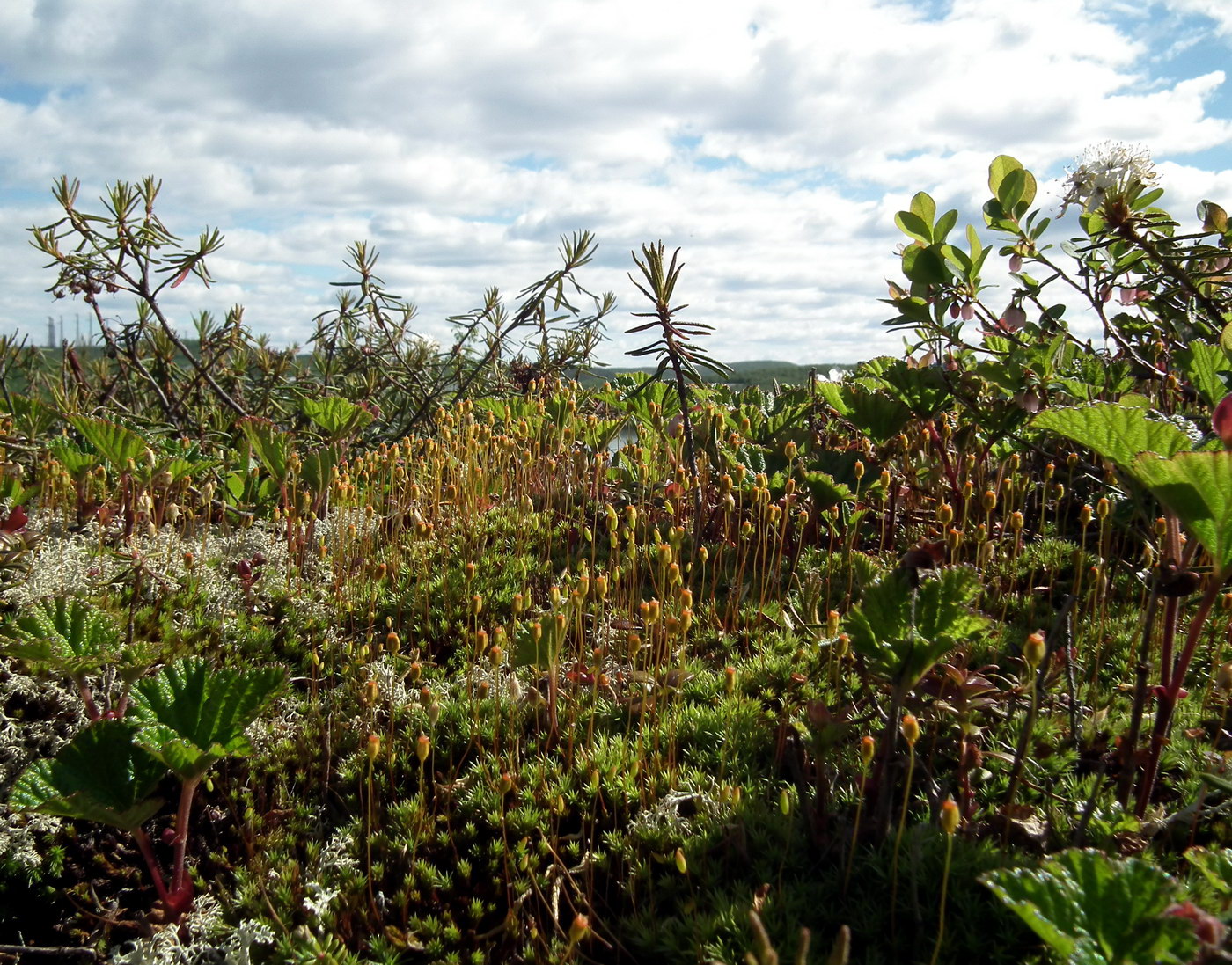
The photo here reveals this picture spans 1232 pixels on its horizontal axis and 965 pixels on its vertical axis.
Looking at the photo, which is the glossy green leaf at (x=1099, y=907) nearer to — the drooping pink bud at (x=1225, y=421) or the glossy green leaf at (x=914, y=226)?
the drooping pink bud at (x=1225, y=421)

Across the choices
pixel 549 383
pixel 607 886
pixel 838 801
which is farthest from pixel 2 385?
pixel 838 801

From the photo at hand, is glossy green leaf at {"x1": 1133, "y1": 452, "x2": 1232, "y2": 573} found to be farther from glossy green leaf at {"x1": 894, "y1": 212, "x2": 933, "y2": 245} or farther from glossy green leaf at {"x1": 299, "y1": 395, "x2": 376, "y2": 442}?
glossy green leaf at {"x1": 299, "y1": 395, "x2": 376, "y2": 442}

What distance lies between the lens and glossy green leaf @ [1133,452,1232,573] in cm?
130

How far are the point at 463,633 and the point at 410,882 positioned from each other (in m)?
1.03

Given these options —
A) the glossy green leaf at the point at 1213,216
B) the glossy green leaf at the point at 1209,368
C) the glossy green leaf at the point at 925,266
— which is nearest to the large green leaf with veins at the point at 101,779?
the glossy green leaf at the point at 1209,368

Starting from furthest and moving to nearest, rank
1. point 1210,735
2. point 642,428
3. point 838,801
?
point 642,428 < point 1210,735 < point 838,801

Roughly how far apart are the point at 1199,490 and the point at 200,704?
1.95 meters

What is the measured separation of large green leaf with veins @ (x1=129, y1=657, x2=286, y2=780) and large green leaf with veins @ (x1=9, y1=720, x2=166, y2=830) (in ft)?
0.18

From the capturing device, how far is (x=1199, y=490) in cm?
133

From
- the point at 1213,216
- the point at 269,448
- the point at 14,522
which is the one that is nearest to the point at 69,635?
the point at 14,522

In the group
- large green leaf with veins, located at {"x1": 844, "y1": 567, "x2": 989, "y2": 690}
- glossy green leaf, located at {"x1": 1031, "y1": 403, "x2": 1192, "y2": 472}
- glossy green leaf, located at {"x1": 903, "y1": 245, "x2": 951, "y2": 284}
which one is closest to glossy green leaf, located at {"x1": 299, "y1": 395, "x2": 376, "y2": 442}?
glossy green leaf, located at {"x1": 903, "y1": 245, "x2": 951, "y2": 284}

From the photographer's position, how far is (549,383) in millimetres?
5820

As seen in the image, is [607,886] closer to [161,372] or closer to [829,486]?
[829,486]

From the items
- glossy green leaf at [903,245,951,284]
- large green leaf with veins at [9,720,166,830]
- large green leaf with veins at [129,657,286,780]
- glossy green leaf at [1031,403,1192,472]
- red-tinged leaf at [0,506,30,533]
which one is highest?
glossy green leaf at [903,245,951,284]
